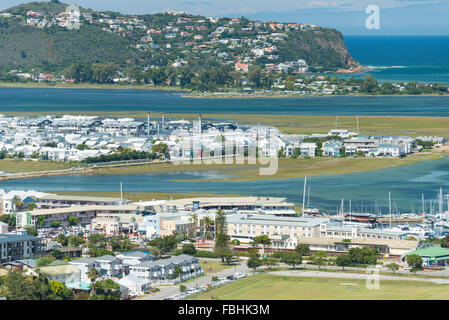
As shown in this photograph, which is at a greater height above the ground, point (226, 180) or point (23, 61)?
point (23, 61)

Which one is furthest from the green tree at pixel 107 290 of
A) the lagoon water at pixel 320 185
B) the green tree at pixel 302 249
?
the lagoon water at pixel 320 185

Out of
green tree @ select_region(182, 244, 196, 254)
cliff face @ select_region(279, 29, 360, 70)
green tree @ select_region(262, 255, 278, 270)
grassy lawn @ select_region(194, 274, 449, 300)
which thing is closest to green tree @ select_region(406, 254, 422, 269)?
grassy lawn @ select_region(194, 274, 449, 300)

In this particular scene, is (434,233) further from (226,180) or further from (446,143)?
(446,143)

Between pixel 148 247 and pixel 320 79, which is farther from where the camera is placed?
pixel 320 79

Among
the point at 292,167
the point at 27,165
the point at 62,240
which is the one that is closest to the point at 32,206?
the point at 62,240

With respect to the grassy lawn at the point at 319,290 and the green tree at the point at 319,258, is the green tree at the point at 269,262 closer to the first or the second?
the green tree at the point at 319,258
